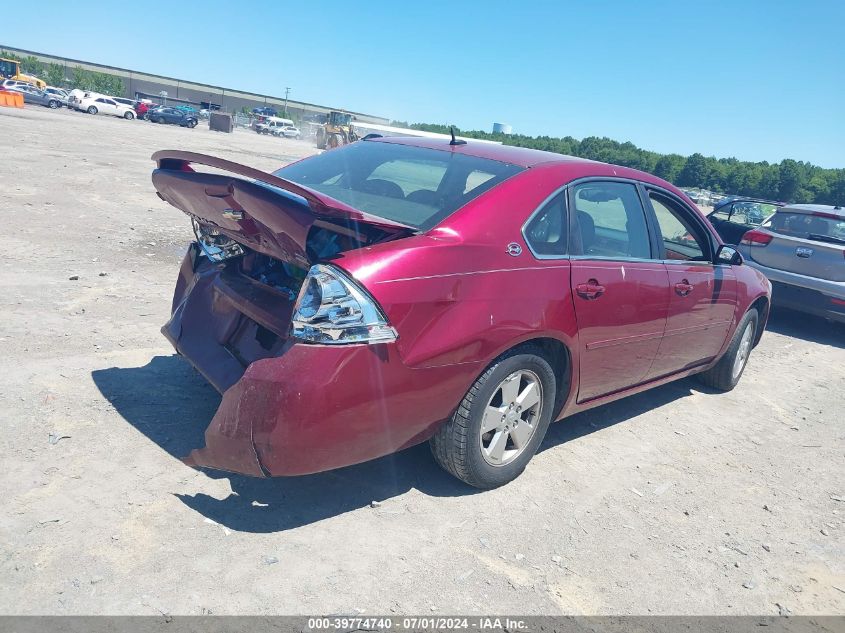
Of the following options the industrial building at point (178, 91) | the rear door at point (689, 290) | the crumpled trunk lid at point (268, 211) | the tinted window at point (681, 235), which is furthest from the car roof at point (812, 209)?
the industrial building at point (178, 91)

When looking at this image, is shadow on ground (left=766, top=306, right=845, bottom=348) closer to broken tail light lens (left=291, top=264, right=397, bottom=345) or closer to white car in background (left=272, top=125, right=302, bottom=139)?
broken tail light lens (left=291, top=264, right=397, bottom=345)

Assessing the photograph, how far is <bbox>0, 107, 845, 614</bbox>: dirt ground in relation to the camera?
2.72 m

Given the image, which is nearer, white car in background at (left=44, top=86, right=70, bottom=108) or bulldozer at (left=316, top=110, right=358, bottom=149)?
white car in background at (left=44, top=86, right=70, bottom=108)

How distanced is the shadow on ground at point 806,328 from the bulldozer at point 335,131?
38.8 meters

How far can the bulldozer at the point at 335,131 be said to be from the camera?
4866 cm

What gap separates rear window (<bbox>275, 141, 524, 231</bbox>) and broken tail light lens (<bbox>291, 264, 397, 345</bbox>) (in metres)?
Result: 0.64

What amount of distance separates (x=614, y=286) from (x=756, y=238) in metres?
6.20

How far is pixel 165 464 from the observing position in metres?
3.44

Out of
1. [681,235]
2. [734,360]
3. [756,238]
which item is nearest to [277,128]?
[756,238]

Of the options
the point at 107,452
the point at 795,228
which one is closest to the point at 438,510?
the point at 107,452

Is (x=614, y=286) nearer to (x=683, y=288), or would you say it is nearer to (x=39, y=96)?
(x=683, y=288)

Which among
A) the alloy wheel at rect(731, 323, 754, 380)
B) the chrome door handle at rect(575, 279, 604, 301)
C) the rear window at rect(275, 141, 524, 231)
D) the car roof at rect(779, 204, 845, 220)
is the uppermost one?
the car roof at rect(779, 204, 845, 220)

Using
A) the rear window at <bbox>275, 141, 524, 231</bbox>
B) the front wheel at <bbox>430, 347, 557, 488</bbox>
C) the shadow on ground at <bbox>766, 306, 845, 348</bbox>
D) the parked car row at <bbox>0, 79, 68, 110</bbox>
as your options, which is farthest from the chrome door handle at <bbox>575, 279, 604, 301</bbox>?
the parked car row at <bbox>0, 79, 68, 110</bbox>

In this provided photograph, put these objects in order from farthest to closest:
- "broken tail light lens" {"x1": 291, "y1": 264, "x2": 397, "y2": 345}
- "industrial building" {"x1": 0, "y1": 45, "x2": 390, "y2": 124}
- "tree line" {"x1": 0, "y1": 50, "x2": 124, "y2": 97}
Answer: "industrial building" {"x1": 0, "y1": 45, "x2": 390, "y2": 124}
"tree line" {"x1": 0, "y1": 50, "x2": 124, "y2": 97}
"broken tail light lens" {"x1": 291, "y1": 264, "x2": 397, "y2": 345}
